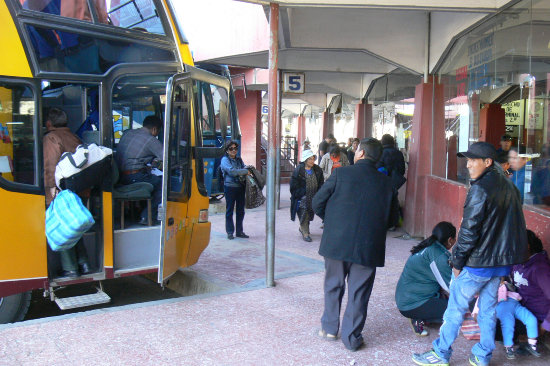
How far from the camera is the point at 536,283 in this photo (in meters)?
4.29

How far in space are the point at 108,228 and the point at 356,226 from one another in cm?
271

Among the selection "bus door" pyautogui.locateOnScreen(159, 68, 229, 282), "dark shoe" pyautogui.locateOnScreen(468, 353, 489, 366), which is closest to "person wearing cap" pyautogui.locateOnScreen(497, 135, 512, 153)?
"dark shoe" pyautogui.locateOnScreen(468, 353, 489, 366)

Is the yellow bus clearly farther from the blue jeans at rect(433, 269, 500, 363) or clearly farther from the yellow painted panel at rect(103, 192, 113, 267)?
the blue jeans at rect(433, 269, 500, 363)

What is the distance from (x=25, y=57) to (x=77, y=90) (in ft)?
5.35

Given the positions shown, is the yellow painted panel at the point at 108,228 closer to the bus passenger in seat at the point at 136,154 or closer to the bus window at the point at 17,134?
the bus passenger in seat at the point at 136,154

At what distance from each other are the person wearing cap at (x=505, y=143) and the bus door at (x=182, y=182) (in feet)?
12.2

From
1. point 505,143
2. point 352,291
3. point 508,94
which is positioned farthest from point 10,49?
point 505,143

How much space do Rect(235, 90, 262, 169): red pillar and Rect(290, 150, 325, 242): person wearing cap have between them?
9.31 meters

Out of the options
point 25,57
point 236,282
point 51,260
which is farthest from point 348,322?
point 25,57

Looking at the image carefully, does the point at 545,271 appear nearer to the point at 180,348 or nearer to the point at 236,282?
the point at 180,348

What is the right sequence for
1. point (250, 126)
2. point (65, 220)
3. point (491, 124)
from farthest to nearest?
point (250, 126), point (491, 124), point (65, 220)

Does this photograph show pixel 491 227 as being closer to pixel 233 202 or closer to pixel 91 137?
pixel 91 137

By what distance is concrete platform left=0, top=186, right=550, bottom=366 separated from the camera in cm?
422

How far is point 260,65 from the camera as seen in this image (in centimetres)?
1244
